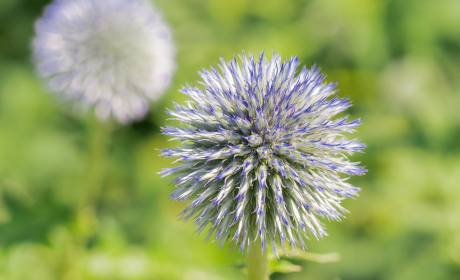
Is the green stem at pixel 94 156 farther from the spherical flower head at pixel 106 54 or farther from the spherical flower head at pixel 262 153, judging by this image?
the spherical flower head at pixel 262 153

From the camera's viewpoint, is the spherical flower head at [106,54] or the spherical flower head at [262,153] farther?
the spherical flower head at [106,54]

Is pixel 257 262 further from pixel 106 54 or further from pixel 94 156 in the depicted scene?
pixel 106 54

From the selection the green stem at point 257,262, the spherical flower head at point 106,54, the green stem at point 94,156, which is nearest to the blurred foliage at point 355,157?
the green stem at point 94,156

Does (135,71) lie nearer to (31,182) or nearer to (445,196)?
(31,182)

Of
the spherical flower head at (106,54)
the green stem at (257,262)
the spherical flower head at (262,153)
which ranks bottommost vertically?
the green stem at (257,262)

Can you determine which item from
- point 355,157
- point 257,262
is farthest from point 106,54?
point 355,157

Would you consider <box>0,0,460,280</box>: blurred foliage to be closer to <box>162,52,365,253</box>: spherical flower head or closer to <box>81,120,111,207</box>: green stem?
<box>81,120,111,207</box>: green stem

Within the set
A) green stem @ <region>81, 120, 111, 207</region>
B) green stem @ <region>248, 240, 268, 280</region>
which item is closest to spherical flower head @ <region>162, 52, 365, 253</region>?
green stem @ <region>248, 240, 268, 280</region>
